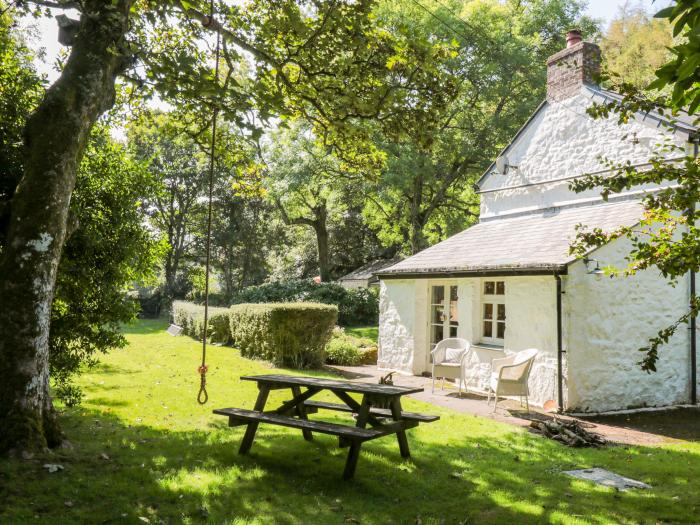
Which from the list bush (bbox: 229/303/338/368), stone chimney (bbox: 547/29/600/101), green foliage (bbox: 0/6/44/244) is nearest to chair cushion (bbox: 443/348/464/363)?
bush (bbox: 229/303/338/368)

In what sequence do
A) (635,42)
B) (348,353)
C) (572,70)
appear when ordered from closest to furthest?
(572,70)
(348,353)
(635,42)

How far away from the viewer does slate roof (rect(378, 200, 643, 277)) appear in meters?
10.9

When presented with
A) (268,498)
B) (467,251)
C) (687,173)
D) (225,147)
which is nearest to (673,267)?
(687,173)

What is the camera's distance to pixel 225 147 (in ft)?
33.6

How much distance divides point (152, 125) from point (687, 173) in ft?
31.4

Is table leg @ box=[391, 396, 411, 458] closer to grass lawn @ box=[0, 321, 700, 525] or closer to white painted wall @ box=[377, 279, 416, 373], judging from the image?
grass lawn @ box=[0, 321, 700, 525]

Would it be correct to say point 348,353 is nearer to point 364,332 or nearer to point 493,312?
point 493,312

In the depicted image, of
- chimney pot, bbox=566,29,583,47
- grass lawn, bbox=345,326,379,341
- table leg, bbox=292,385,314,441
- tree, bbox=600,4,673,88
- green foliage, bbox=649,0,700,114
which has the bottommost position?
table leg, bbox=292,385,314,441

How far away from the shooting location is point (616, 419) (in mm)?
9797

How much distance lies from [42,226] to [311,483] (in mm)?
3769

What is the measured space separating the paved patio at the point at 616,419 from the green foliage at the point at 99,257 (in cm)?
619

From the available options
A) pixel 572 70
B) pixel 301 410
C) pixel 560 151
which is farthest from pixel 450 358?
pixel 572 70

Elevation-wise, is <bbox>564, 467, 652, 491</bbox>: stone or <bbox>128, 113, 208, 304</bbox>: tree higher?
<bbox>128, 113, 208, 304</bbox>: tree

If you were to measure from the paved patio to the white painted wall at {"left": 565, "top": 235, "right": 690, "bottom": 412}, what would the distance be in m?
0.43
